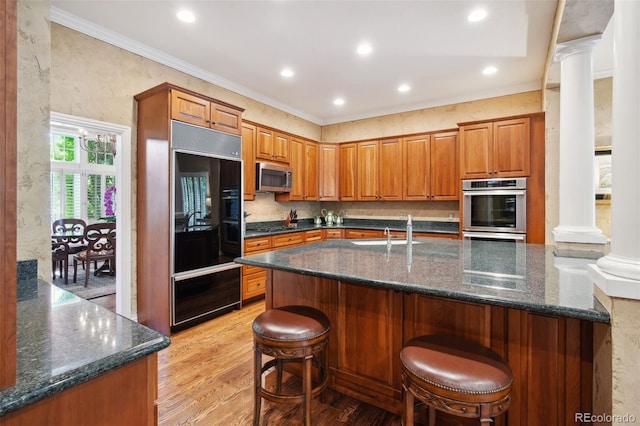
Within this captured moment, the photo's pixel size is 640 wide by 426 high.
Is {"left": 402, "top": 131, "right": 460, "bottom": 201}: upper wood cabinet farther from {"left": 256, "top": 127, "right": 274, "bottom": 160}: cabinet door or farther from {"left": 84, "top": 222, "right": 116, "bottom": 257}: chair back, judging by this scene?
{"left": 84, "top": 222, "right": 116, "bottom": 257}: chair back

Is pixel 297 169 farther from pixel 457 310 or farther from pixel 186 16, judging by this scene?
pixel 457 310

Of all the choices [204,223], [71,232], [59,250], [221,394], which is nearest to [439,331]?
[221,394]

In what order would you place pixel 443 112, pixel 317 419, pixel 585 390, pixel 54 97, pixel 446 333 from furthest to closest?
pixel 443 112
pixel 54 97
pixel 317 419
pixel 446 333
pixel 585 390

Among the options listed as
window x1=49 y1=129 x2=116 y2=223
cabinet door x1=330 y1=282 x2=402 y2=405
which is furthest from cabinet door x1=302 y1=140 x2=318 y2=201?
window x1=49 y1=129 x2=116 y2=223

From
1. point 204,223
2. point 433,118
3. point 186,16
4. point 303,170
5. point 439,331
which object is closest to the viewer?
point 439,331

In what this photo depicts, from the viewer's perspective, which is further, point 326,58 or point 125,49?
point 326,58

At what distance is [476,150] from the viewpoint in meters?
4.15

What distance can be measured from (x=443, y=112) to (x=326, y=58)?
7.89ft

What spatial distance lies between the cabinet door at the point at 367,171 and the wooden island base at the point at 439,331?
3.41 metres

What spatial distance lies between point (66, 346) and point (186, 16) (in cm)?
284

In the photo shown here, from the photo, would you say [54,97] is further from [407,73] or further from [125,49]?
[407,73]

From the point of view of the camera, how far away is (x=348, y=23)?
9.12ft

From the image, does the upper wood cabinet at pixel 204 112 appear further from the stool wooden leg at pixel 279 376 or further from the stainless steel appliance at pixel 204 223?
the stool wooden leg at pixel 279 376

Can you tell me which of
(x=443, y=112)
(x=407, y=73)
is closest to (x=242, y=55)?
(x=407, y=73)
